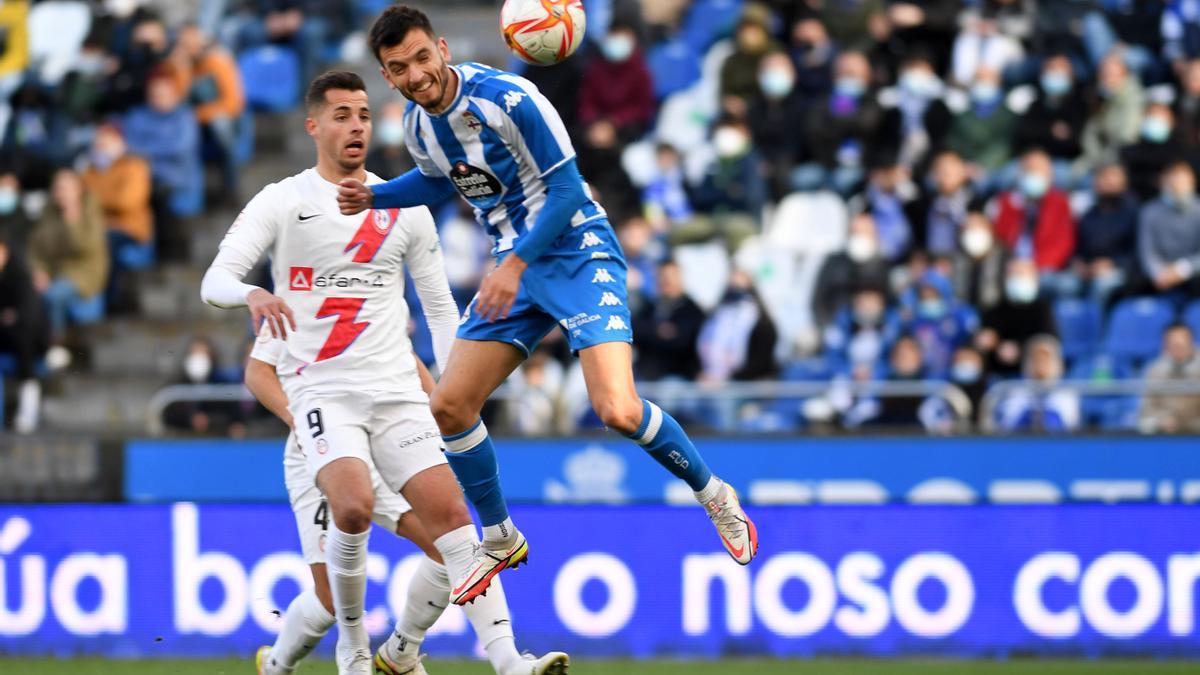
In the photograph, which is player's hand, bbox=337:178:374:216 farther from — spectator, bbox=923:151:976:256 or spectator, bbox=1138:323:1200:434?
spectator, bbox=923:151:976:256

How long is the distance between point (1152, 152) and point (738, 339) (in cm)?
391

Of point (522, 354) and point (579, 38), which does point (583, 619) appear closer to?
point (522, 354)

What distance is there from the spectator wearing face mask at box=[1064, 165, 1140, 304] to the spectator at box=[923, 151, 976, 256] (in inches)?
36.3

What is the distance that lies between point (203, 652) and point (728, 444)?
3596mm

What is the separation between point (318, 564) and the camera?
9172 mm

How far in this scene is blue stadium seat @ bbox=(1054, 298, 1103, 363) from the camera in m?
15.0

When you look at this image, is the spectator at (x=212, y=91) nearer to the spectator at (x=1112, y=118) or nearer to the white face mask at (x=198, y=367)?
the white face mask at (x=198, y=367)

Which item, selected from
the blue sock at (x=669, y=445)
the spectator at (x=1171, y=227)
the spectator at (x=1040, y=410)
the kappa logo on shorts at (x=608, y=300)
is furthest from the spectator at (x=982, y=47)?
the kappa logo on shorts at (x=608, y=300)

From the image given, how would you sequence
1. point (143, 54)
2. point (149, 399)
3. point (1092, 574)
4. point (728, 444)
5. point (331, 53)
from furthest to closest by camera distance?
1. point (331, 53)
2. point (143, 54)
3. point (149, 399)
4. point (728, 444)
5. point (1092, 574)

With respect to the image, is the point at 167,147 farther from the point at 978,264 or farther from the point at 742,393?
the point at 978,264

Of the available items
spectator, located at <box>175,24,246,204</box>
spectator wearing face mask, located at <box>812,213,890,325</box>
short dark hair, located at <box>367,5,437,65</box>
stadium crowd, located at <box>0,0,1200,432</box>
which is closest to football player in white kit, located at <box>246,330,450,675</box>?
short dark hair, located at <box>367,5,437,65</box>

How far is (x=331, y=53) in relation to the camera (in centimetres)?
1848

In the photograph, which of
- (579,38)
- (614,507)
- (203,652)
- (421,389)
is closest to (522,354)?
(421,389)

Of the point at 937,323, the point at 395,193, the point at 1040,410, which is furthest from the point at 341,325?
the point at 937,323
